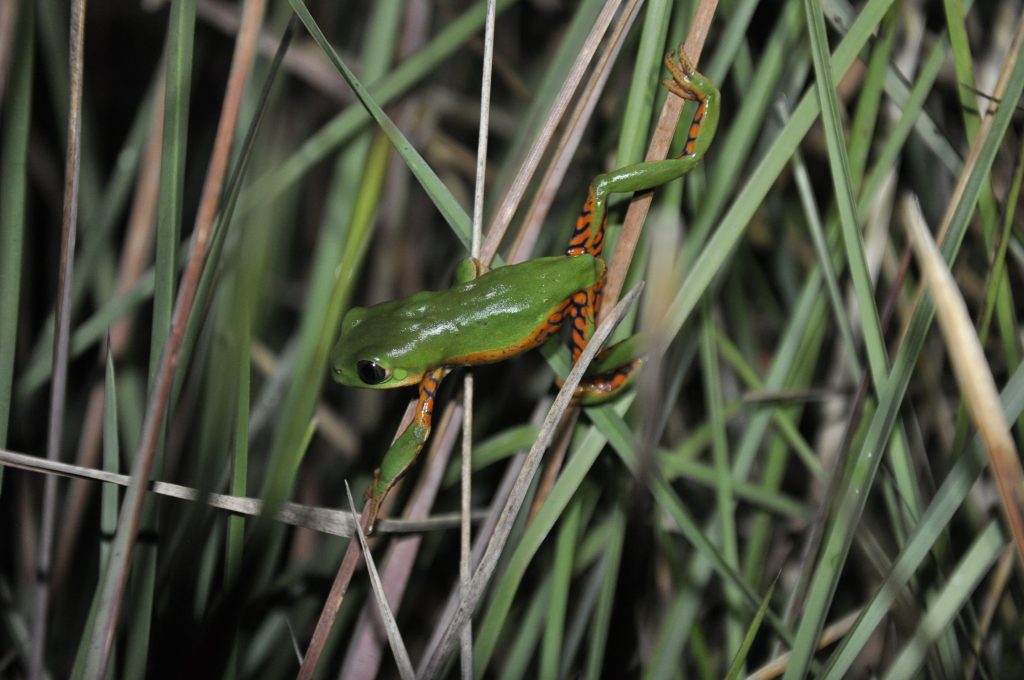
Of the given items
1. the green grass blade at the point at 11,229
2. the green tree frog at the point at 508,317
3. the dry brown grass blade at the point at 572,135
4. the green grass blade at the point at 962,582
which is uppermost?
the green grass blade at the point at 11,229

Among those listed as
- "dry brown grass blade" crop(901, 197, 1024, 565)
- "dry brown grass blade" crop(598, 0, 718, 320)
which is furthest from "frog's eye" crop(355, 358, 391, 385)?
"dry brown grass blade" crop(901, 197, 1024, 565)

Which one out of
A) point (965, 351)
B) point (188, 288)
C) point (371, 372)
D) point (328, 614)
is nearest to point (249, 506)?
point (328, 614)

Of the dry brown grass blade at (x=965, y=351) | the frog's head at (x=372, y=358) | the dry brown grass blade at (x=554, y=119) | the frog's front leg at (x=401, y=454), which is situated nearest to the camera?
the dry brown grass blade at (x=965, y=351)

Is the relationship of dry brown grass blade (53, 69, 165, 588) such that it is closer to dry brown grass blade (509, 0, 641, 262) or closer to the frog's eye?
the frog's eye

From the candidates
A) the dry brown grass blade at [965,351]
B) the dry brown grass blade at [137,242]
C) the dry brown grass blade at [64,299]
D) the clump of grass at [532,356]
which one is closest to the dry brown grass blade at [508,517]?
the clump of grass at [532,356]

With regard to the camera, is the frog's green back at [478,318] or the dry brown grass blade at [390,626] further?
the frog's green back at [478,318]

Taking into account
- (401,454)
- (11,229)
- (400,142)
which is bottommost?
(401,454)

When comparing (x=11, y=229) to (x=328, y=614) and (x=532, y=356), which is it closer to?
(x=328, y=614)

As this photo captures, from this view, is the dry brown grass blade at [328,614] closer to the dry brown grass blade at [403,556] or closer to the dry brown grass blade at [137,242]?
the dry brown grass blade at [403,556]
